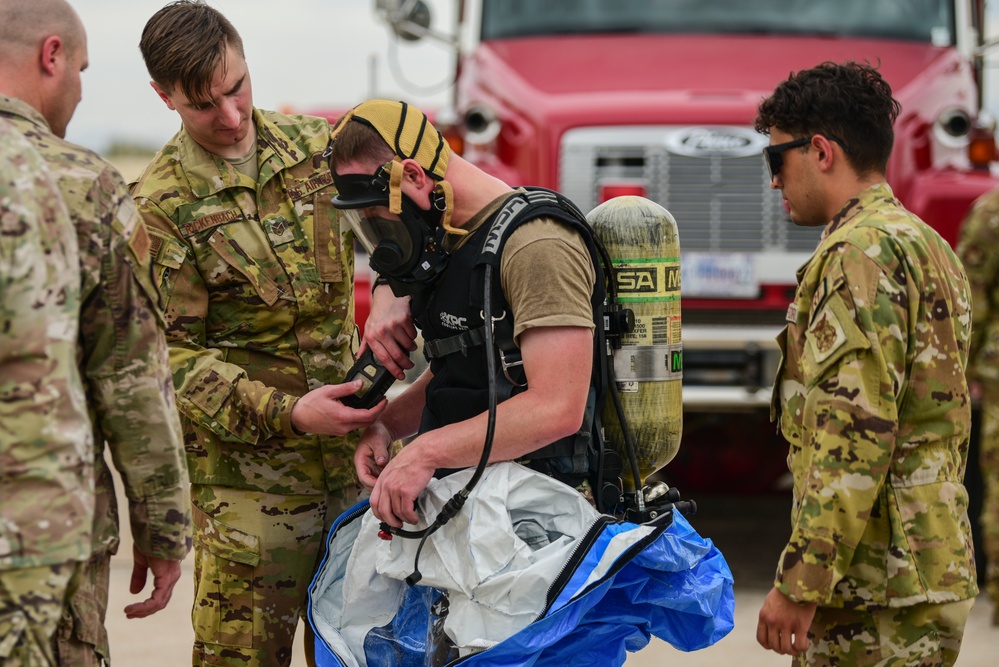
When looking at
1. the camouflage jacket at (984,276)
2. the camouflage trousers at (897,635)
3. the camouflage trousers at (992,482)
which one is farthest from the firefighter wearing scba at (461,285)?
the camouflage trousers at (992,482)

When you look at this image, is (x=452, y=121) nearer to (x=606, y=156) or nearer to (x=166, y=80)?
(x=606, y=156)

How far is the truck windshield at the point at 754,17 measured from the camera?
6.82 metres

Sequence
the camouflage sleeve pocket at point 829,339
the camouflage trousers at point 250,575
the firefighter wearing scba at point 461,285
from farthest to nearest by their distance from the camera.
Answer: the camouflage trousers at point 250,575 → the firefighter wearing scba at point 461,285 → the camouflage sleeve pocket at point 829,339

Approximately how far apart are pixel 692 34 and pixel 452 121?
54.7 inches

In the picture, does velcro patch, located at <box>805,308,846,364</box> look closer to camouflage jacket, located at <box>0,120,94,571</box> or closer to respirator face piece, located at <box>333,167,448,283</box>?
respirator face piece, located at <box>333,167,448,283</box>

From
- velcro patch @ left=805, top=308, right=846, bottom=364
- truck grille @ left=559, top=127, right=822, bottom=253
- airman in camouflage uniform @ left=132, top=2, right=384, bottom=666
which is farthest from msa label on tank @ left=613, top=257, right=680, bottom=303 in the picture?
truck grille @ left=559, top=127, right=822, bottom=253

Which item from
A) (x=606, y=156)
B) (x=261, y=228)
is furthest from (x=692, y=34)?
(x=261, y=228)

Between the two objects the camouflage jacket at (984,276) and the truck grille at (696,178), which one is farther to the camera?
the truck grille at (696,178)

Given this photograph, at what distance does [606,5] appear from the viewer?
272 inches

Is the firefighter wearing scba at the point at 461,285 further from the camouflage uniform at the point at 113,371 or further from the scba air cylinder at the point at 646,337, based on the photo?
the camouflage uniform at the point at 113,371

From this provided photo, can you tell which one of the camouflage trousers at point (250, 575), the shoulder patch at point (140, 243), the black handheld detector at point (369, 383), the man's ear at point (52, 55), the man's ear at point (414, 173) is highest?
the man's ear at point (52, 55)

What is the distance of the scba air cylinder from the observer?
9.65 ft

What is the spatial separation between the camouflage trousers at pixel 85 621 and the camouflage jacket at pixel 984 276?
148 inches

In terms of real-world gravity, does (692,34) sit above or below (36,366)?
above
